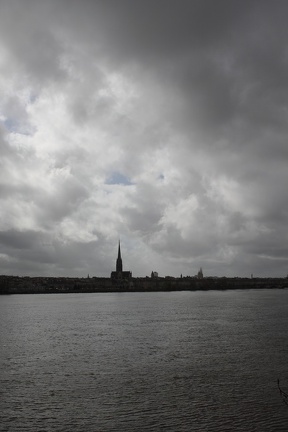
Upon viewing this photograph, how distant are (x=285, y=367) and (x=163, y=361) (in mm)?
11542

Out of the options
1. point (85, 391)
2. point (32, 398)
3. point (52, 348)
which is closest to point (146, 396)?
point (85, 391)

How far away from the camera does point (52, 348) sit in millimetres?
53125

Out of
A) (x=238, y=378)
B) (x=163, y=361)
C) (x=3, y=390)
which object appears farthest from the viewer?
(x=163, y=361)

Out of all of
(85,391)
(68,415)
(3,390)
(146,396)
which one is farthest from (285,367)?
(3,390)

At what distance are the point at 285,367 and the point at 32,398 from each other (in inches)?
879

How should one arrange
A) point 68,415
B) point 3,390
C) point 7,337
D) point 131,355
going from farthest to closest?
point 7,337 → point 131,355 → point 3,390 → point 68,415

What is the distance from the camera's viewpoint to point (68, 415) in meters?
26.0

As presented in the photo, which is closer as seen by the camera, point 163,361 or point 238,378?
point 238,378

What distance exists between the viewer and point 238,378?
35.0m

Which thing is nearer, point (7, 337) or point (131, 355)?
point (131, 355)

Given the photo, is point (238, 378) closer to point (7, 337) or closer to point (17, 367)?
point (17, 367)

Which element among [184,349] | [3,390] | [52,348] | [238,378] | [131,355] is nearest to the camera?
[3,390]

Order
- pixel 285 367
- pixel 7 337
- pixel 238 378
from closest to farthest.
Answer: pixel 238 378, pixel 285 367, pixel 7 337

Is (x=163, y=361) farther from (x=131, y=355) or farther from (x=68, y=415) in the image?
(x=68, y=415)
